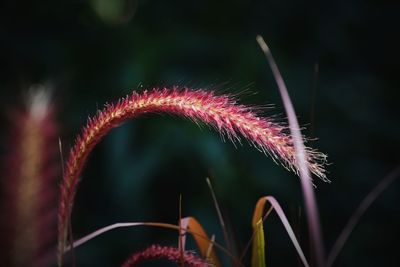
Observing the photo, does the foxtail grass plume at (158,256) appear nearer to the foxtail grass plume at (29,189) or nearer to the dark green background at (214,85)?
the foxtail grass plume at (29,189)

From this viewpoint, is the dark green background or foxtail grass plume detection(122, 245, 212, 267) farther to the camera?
the dark green background

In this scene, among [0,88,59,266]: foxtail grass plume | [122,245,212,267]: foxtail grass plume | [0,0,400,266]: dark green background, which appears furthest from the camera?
[0,0,400,266]: dark green background

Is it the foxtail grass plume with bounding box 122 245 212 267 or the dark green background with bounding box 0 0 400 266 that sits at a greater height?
the dark green background with bounding box 0 0 400 266

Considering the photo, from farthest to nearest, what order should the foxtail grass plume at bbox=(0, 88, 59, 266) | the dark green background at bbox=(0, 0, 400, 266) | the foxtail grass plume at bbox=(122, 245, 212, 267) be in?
the dark green background at bbox=(0, 0, 400, 266) < the foxtail grass plume at bbox=(122, 245, 212, 267) < the foxtail grass plume at bbox=(0, 88, 59, 266)

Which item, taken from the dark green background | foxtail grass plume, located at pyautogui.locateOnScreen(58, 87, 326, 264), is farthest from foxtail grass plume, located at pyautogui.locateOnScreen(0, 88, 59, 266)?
the dark green background

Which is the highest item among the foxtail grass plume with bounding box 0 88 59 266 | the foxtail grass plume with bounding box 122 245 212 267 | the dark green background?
the dark green background

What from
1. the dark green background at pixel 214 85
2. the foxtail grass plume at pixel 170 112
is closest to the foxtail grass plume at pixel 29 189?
the foxtail grass plume at pixel 170 112

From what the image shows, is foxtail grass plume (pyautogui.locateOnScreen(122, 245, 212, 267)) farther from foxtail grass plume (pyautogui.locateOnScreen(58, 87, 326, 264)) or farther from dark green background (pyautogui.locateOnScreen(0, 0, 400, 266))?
dark green background (pyautogui.locateOnScreen(0, 0, 400, 266))
